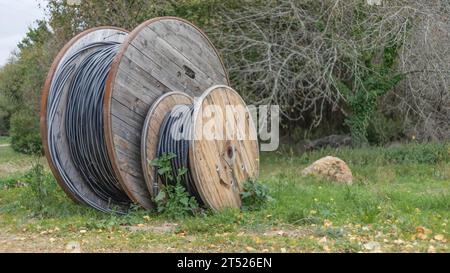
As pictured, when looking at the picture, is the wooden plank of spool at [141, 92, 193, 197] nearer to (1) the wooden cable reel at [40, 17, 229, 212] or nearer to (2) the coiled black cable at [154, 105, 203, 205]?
(2) the coiled black cable at [154, 105, 203, 205]

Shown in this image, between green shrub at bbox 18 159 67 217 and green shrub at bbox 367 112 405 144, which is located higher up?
green shrub at bbox 367 112 405 144

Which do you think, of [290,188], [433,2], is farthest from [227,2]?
[290,188]

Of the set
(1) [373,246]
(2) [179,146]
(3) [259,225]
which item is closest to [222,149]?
(2) [179,146]

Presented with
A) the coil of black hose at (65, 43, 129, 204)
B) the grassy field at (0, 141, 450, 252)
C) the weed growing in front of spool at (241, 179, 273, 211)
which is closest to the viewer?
the grassy field at (0, 141, 450, 252)

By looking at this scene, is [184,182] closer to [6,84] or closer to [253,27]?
[253,27]

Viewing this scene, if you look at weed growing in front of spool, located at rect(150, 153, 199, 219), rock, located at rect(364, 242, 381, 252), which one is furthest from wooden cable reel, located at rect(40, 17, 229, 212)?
rock, located at rect(364, 242, 381, 252)

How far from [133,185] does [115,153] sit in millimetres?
535

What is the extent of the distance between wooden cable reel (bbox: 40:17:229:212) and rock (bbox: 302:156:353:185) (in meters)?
3.77

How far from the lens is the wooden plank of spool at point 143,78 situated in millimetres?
7453

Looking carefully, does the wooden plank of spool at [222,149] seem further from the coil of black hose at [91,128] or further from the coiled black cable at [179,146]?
the coil of black hose at [91,128]

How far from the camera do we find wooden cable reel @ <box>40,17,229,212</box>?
748 centimetres

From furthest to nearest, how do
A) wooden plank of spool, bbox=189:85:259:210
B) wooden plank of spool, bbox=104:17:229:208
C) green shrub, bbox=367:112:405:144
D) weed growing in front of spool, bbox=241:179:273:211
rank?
A: green shrub, bbox=367:112:405:144, weed growing in front of spool, bbox=241:179:273:211, wooden plank of spool, bbox=104:17:229:208, wooden plank of spool, bbox=189:85:259:210

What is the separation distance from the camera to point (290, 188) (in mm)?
9328

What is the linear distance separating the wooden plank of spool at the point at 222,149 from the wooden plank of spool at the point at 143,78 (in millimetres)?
889
